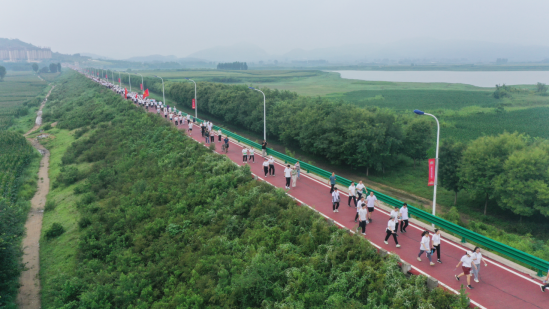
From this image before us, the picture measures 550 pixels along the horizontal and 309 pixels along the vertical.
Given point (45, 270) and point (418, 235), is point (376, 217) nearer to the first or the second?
point (418, 235)

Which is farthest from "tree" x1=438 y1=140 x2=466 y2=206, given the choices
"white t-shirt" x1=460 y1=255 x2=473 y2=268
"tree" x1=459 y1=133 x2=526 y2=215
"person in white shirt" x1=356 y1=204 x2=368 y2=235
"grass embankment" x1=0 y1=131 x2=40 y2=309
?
"grass embankment" x1=0 y1=131 x2=40 y2=309

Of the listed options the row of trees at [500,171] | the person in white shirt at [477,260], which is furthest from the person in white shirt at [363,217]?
the row of trees at [500,171]

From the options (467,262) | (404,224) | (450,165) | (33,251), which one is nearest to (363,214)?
(404,224)

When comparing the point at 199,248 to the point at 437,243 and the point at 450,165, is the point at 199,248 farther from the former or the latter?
the point at 450,165

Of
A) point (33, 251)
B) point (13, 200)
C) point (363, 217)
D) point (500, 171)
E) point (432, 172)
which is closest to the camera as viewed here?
point (363, 217)

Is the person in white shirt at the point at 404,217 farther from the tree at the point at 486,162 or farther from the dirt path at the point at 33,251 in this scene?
the dirt path at the point at 33,251

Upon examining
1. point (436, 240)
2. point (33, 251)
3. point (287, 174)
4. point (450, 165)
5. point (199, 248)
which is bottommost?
point (33, 251)
